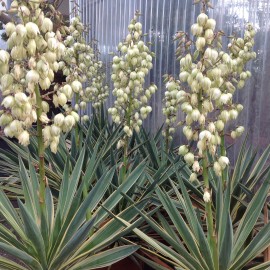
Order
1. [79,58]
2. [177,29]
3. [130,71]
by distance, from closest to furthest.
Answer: [130,71]
[79,58]
[177,29]

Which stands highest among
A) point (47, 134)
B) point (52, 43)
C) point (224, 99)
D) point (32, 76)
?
point (52, 43)

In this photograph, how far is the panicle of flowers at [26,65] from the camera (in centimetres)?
129

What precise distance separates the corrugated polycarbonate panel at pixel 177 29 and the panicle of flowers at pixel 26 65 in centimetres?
170

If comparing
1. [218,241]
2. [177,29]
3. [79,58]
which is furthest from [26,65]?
[177,29]

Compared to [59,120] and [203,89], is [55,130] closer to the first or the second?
[59,120]

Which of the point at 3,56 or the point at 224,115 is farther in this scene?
the point at 224,115

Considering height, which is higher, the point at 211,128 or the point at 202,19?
the point at 202,19

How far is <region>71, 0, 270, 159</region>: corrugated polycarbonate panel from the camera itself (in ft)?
8.68

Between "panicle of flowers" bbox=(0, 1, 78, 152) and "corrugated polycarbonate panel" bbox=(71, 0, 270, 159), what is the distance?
1697 mm

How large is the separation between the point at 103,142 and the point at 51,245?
5.36 ft

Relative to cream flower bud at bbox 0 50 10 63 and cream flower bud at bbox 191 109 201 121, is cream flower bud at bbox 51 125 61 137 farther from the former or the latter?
cream flower bud at bbox 191 109 201 121

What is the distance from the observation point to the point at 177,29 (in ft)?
11.3

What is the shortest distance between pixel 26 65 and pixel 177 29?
2.32 meters

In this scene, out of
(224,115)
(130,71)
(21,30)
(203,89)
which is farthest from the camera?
(130,71)
